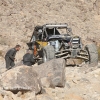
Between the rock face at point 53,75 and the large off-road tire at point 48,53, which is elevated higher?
the large off-road tire at point 48,53

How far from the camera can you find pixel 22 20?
86.2 feet

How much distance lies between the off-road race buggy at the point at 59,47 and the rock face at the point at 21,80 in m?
4.79

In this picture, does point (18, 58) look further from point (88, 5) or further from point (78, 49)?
point (88, 5)

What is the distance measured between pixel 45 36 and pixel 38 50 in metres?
0.83

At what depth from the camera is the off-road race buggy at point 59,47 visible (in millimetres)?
12520

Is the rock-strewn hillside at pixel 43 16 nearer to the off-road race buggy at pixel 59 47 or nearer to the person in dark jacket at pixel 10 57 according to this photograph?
the off-road race buggy at pixel 59 47

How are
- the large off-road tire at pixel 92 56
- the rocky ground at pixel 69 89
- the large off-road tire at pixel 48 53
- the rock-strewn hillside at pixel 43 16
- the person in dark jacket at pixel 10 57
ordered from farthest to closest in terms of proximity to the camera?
1. the rock-strewn hillside at pixel 43 16
2. the large off-road tire at pixel 92 56
3. the large off-road tire at pixel 48 53
4. the person in dark jacket at pixel 10 57
5. the rocky ground at pixel 69 89

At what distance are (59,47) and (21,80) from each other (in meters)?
6.63

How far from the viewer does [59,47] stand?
44.9 feet

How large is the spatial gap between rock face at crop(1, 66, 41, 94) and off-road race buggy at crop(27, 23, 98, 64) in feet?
15.7

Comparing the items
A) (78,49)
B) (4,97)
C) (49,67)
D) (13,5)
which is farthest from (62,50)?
(13,5)

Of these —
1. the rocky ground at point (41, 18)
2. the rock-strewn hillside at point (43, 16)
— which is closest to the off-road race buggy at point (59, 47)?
the rocky ground at point (41, 18)

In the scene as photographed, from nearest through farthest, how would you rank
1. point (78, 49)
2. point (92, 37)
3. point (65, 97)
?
point (65, 97)
point (78, 49)
point (92, 37)

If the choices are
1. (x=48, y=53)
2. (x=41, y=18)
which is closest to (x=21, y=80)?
(x=48, y=53)
